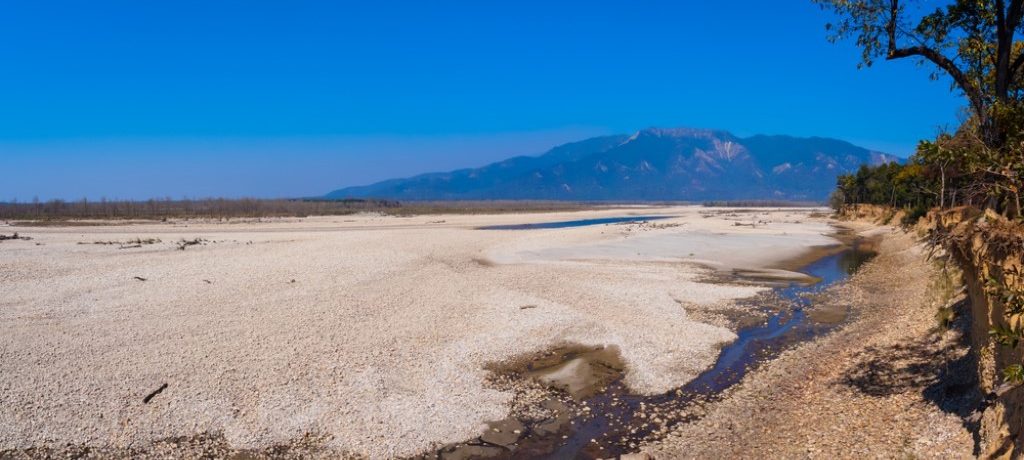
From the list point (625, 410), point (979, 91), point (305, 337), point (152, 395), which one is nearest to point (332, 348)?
point (305, 337)

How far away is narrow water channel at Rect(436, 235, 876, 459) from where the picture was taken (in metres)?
8.94

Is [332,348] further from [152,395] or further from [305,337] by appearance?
[152,395]

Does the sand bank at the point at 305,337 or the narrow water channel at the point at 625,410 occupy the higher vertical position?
the sand bank at the point at 305,337

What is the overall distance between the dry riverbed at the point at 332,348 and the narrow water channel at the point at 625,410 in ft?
0.64

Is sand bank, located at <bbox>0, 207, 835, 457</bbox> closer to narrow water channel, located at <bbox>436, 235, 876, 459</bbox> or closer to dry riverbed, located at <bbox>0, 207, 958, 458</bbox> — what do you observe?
dry riverbed, located at <bbox>0, 207, 958, 458</bbox>

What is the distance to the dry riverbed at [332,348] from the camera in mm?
9297

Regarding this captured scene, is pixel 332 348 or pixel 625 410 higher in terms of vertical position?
pixel 332 348

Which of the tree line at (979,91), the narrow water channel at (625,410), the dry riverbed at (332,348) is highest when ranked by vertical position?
the tree line at (979,91)

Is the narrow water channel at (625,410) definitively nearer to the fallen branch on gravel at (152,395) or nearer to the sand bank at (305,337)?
the sand bank at (305,337)

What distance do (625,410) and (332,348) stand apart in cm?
722

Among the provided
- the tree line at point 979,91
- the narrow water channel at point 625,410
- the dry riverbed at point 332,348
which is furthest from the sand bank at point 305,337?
the tree line at point 979,91

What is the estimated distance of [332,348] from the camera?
13305 millimetres

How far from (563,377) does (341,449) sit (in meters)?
5.10

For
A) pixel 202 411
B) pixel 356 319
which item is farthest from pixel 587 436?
pixel 356 319
